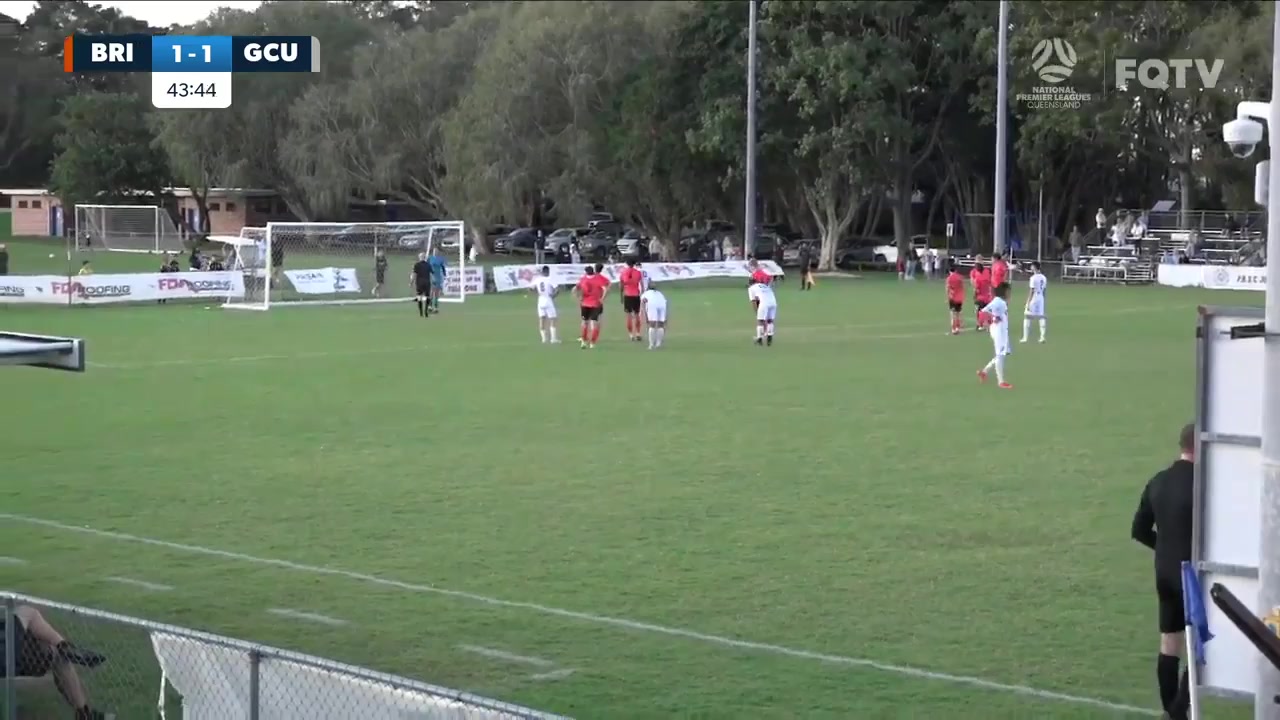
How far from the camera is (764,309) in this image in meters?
31.8

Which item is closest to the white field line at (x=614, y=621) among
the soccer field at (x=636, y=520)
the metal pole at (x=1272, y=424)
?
the soccer field at (x=636, y=520)

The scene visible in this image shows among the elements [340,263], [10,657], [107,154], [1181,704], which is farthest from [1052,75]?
[10,657]

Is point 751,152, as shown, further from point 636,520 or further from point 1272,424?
point 1272,424

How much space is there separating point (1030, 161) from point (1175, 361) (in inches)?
1508

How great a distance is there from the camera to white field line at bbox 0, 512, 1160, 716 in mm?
9258

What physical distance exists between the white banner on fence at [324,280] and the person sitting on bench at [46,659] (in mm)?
40725

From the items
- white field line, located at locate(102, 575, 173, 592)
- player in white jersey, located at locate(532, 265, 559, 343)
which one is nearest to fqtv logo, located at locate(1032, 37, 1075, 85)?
player in white jersey, located at locate(532, 265, 559, 343)

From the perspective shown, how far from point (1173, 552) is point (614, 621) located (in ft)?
12.7

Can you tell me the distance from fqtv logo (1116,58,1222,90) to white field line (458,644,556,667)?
53504mm

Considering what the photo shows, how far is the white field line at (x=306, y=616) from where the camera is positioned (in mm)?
10961

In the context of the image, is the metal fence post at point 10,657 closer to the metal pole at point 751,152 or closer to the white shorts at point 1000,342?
the white shorts at point 1000,342

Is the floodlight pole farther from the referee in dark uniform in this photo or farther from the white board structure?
the white board structure

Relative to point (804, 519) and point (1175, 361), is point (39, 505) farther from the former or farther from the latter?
point (1175, 361)

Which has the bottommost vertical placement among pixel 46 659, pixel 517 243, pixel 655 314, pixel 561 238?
pixel 46 659
